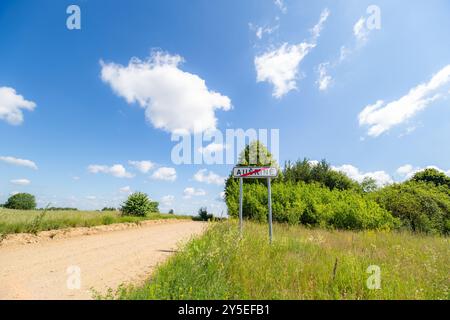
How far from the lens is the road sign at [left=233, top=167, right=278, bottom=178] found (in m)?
7.45

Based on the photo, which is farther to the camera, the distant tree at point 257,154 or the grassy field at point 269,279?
the distant tree at point 257,154

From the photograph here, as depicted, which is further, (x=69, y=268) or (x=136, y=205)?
(x=136, y=205)

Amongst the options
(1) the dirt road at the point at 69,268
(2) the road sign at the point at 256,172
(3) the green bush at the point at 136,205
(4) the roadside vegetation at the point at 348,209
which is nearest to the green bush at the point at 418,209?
(4) the roadside vegetation at the point at 348,209

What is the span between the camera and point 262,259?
5188 mm

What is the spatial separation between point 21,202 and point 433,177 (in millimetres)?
66922

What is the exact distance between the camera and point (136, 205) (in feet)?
68.6

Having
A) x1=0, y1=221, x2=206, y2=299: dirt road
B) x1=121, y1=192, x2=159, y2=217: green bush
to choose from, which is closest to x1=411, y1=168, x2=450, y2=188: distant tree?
x1=121, y1=192, x2=159, y2=217: green bush

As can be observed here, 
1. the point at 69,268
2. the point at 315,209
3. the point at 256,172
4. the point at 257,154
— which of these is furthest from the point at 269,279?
the point at 257,154

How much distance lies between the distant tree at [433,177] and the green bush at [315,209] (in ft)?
93.6

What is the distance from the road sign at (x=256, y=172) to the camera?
24.4 ft

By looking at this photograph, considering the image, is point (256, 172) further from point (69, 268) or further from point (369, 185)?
point (369, 185)

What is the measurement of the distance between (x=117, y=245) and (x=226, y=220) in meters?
4.04

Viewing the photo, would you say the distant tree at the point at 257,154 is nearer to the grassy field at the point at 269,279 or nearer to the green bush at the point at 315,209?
the green bush at the point at 315,209

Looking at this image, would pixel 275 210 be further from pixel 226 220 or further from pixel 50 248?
pixel 50 248
